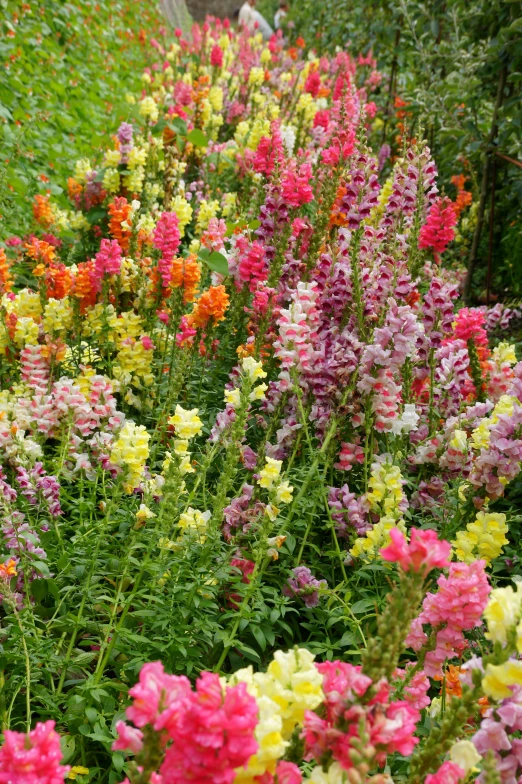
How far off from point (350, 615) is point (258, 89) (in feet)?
23.8

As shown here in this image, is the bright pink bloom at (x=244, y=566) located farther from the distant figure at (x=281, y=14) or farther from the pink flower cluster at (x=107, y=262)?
the distant figure at (x=281, y=14)

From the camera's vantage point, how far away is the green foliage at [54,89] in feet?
19.6

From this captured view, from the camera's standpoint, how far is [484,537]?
2.38 metres

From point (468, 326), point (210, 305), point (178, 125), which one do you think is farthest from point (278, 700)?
point (178, 125)

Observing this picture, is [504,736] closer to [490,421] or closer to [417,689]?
[417,689]

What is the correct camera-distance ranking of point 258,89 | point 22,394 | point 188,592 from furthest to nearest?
1. point 258,89
2. point 22,394
3. point 188,592

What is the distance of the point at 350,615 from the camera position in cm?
251

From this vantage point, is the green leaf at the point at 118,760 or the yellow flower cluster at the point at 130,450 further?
the yellow flower cluster at the point at 130,450

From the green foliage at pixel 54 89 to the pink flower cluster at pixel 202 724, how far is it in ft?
12.6

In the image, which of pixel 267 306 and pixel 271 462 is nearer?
pixel 271 462

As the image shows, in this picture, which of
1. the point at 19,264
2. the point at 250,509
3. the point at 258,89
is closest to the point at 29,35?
the point at 258,89

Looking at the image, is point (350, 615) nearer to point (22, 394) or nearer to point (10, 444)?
point (10, 444)

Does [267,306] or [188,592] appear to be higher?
[267,306]

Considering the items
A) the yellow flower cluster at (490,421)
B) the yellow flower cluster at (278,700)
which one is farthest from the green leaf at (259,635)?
the yellow flower cluster at (278,700)
